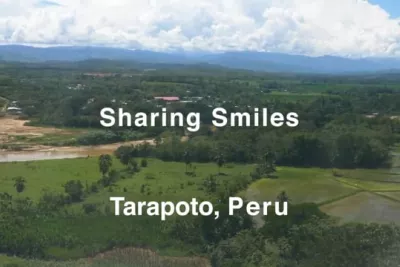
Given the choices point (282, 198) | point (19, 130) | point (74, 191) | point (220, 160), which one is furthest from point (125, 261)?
point (19, 130)

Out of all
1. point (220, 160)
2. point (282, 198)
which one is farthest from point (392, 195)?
point (220, 160)

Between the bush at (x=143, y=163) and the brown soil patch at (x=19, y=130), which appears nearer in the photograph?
the bush at (x=143, y=163)

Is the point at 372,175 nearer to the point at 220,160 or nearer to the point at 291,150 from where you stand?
the point at 291,150

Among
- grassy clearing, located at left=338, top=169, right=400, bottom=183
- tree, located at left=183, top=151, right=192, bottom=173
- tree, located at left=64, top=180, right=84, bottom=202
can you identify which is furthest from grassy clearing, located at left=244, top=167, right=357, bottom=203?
tree, located at left=64, top=180, right=84, bottom=202

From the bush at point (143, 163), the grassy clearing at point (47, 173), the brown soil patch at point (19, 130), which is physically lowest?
the grassy clearing at point (47, 173)

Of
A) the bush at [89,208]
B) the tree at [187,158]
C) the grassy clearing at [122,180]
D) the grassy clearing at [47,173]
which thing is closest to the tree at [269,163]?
the grassy clearing at [122,180]

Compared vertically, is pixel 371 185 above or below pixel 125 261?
above

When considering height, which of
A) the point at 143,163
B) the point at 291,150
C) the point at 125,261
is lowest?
the point at 125,261

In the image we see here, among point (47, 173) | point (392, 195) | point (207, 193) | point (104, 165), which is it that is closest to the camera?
point (207, 193)

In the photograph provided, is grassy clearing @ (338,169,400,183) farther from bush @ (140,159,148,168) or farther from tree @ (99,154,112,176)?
tree @ (99,154,112,176)

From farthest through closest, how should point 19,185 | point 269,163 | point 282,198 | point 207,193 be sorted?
point 269,163, point 207,193, point 19,185, point 282,198

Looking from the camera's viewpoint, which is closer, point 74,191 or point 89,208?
point 89,208

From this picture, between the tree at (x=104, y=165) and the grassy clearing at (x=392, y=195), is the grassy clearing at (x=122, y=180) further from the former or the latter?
the grassy clearing at (x=392, y=195)
